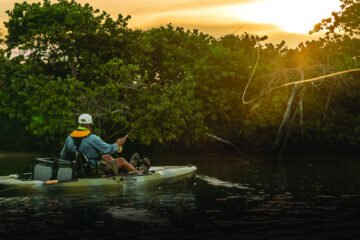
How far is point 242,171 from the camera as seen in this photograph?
Answer: 96.7ft

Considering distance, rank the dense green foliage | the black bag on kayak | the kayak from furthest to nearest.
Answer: the dense green foliage, the black bag on kayak, the kayak

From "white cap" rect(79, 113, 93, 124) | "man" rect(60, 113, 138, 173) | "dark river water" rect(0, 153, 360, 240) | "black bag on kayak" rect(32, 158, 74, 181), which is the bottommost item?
"dark river water" rect(0, 153, 360, 240)

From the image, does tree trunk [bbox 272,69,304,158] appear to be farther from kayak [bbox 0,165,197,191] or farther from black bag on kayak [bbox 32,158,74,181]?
black bag on kayak [bbox 32,158,74,181]

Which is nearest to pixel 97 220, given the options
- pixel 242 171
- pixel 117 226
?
pixel 117 226

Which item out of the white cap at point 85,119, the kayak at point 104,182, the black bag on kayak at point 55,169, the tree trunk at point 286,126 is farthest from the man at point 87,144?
the tree trunk at point 286,126

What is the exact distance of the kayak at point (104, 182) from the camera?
18766 mm

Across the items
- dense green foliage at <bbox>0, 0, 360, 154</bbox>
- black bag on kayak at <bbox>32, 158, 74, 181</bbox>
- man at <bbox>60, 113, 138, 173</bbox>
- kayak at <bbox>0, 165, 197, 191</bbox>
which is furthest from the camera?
dense green foliage at <bbox>0, 0, 360, 154</bbox>

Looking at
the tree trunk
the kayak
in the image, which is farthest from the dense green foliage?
the kayak

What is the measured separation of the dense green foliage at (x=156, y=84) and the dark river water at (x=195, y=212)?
12.5 m

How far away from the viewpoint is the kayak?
1877 centimetres

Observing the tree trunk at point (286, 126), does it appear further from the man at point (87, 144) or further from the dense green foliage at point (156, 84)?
the man at point (87, 144)

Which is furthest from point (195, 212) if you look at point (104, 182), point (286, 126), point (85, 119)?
point (286, 126)

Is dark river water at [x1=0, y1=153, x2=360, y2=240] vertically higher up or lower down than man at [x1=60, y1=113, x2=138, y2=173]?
lower down

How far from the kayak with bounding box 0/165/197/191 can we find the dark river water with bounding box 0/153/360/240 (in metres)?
0.22
